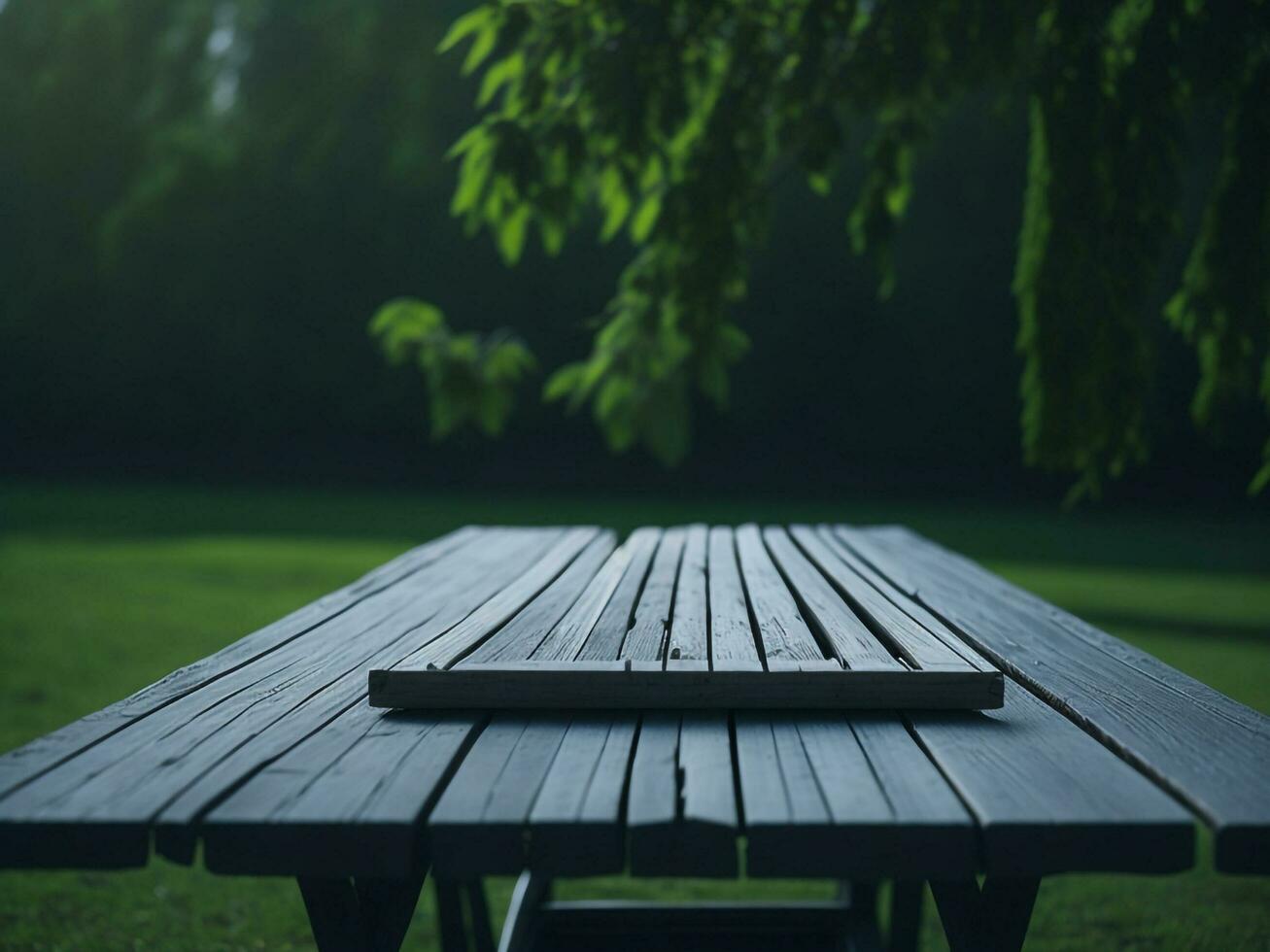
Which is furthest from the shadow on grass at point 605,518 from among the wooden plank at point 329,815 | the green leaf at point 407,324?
the wooden plank at point 329,815

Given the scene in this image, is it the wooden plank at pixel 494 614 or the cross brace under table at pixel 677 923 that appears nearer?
the wooden plank at pixel 494 614

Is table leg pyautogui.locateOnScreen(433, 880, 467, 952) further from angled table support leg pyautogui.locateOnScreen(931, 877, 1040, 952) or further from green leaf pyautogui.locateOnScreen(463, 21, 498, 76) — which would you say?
green leaf pyautogui.locateOnScreen(463, 21, 498, 76)

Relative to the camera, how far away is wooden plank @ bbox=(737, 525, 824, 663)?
1.69 meters

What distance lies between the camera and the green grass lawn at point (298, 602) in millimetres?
2879

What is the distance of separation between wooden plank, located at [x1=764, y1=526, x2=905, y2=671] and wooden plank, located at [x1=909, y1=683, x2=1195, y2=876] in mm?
191

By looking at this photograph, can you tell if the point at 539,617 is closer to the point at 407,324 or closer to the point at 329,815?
the point at 329,815

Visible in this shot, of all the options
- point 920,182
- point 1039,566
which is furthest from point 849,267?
point 1039,566

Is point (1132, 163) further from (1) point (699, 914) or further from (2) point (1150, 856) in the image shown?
(2) point (1150, 856)

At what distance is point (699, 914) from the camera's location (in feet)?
7.41

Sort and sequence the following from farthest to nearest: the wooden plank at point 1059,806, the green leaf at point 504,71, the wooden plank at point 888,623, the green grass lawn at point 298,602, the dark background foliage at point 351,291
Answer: the dark background foliage at point 351,291
the green leaf at point 504,71
the green grass lawn at point 298,602
the wooden plank at point 888,623
the wooden plank at point 1059,806

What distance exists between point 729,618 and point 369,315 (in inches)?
759

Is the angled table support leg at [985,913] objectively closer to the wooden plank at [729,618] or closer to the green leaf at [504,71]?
the wooden plank at [729,618]

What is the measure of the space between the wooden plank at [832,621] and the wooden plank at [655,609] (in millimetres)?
235

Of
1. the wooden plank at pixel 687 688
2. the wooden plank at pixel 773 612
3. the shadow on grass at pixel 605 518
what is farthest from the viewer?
the shadow on grass at pixel 605 518
